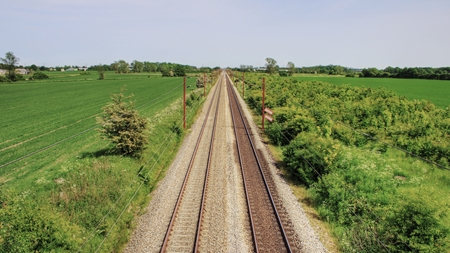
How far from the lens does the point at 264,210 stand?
12.4m

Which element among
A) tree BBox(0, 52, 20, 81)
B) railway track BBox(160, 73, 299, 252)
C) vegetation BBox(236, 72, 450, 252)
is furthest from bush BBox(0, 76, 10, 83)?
vegetation BBox(236, 72, 450, 252)

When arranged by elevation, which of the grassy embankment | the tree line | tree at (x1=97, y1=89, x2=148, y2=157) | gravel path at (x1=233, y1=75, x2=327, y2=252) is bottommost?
gravel path at (x1=233, y1=75, x2=327, y2=252)

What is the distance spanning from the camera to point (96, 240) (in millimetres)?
9773

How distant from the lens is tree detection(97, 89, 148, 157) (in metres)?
16.0

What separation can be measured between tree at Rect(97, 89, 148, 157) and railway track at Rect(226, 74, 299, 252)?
6.94 m

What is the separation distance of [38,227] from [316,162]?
12.9m

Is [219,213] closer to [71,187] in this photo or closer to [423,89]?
[71,187]

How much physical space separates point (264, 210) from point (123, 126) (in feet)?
31.8

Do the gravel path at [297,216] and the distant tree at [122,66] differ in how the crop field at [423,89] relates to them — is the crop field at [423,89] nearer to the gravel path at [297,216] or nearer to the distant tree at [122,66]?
the gravel path at [297,216]

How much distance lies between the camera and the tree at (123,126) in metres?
16.0

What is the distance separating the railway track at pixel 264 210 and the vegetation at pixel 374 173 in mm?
1805

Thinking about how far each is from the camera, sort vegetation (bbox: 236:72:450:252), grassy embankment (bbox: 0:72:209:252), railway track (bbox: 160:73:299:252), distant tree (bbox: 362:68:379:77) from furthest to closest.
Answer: distant tree (bbox: 362:68:379:77)
railway track (bbox: 160:73:299:252)
vegetation (bbox: 236:72:450:252)
grassy embankment (bbox: 0:72:209:252)

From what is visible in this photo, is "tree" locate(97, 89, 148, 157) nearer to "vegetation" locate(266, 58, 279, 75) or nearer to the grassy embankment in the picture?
the grassy embankment

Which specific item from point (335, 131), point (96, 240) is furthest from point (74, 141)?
point (335, 131)
